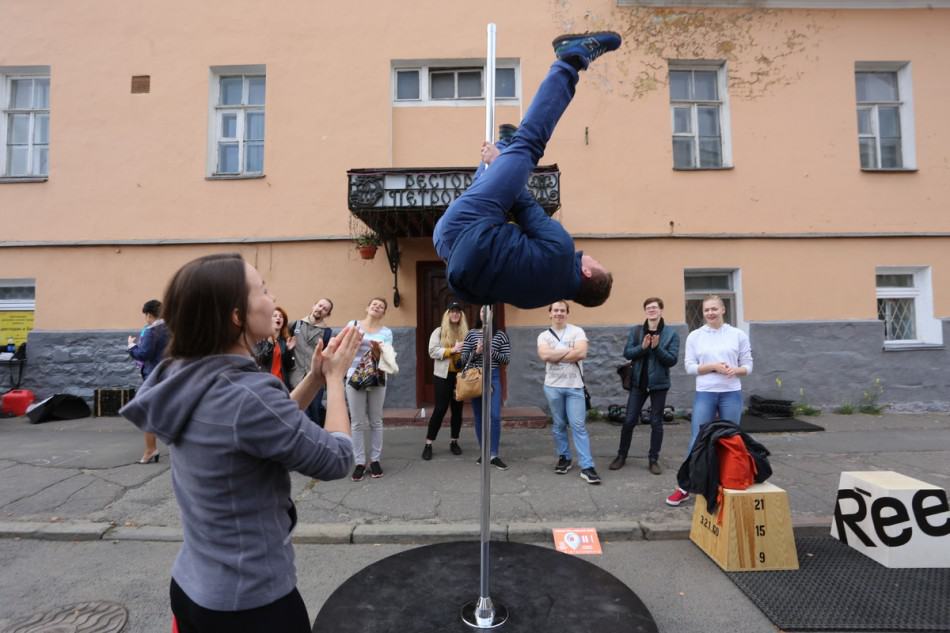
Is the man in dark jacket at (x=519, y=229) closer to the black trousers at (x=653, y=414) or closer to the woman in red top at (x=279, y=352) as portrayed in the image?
the black trousers at (x=653, y=414)

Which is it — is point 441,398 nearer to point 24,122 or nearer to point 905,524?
point 905,524

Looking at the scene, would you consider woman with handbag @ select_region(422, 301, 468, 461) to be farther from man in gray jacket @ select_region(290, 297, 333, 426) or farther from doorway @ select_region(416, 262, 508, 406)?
doorway @ select_region(416, 262, 508, 406)

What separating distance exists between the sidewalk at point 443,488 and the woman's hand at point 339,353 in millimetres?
2902

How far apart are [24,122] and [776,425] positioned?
551 inches

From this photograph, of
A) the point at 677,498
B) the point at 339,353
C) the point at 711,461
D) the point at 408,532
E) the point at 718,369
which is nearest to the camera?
the point at 339,353

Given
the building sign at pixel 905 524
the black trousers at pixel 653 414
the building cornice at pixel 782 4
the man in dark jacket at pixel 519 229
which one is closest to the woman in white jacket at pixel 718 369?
the black trousers at pixel 653 414

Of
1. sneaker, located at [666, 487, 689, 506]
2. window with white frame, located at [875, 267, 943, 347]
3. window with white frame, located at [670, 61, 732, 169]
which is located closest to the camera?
sneaker, located at [666, 487, 689, 506]

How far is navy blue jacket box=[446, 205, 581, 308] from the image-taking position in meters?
2.11

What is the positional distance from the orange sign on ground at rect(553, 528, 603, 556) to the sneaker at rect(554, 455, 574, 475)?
1350 mm

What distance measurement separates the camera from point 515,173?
2186mm

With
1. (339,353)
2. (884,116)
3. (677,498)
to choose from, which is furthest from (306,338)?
(884,116)

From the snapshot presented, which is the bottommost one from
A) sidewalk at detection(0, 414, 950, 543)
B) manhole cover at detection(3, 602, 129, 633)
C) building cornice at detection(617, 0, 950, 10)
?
manhole cover at detection(3, 602, 129, 633)

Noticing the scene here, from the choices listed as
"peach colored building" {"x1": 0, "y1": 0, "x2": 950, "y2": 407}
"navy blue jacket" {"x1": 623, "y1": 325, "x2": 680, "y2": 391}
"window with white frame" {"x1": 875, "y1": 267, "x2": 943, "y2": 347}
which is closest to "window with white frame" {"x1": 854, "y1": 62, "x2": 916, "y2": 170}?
"peach colored building" {"x1": 0, "y1": 0, "x2": 950, "y2": 407}

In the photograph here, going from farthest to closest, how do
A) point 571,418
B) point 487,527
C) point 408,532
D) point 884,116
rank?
point 884,116
point 571,418
point 408,532
point 487,527
